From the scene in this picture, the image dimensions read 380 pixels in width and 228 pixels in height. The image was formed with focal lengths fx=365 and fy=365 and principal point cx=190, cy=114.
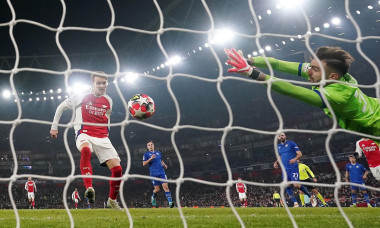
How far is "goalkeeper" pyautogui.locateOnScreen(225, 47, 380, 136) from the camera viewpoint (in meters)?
3.02

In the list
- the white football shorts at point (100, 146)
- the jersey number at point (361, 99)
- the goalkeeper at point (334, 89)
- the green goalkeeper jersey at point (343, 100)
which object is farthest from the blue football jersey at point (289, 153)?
the jersey number at point (361, 99)

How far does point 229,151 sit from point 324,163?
7.45 m

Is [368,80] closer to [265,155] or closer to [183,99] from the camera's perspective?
[265,155]

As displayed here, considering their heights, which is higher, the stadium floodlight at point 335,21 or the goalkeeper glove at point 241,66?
the stadium floodlight at point 335,21

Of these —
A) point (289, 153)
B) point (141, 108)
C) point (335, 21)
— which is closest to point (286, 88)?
point (141, 108)

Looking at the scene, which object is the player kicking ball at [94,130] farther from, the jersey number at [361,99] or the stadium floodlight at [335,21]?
the stadium floodlight at [335,21]

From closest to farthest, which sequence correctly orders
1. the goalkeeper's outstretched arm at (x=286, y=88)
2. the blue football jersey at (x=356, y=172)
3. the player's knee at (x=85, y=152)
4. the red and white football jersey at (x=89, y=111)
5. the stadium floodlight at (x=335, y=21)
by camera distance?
the goalkeeper's outstretched arm at (x=286, y=88), the player's knee at (x=85, y=152), the red and white football jersey at (x=89, y=111), the blue football jersey at (x=356, y=172), the stadium floodlight at (x=335, y=21)

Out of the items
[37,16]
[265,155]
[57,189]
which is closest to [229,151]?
[265,155]

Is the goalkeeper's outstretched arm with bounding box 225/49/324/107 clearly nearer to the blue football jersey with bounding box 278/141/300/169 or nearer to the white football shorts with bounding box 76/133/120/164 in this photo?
the white football shorts with bounding box 76/133/120/164

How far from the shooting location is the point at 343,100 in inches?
124

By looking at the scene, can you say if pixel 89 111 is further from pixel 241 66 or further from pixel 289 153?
pixel 289 153

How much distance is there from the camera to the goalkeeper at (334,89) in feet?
9.89

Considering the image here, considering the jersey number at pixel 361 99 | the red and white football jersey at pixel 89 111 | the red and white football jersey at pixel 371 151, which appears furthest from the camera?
the red and white football jersey at pixel 371 151

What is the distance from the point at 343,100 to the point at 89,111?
376cm
